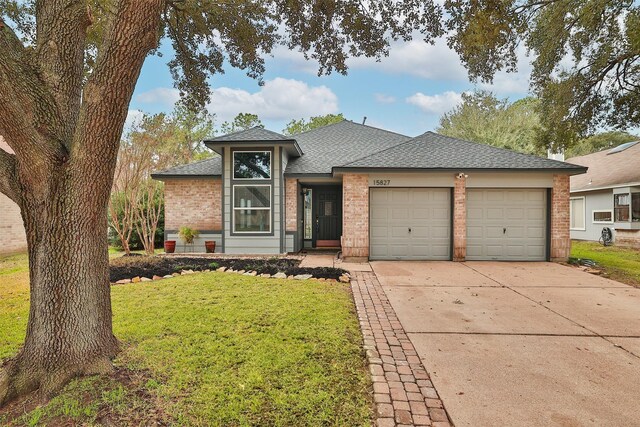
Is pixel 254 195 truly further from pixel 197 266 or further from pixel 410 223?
pixel 410 223

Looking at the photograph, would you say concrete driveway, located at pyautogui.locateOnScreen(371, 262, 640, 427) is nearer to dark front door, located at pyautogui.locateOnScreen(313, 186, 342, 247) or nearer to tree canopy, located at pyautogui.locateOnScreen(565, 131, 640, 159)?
dark front door, located at pyautogui.locateOnScreen(313, 186, 342, 247)

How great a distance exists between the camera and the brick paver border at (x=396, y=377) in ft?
8.26

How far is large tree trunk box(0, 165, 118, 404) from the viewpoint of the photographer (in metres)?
2.84

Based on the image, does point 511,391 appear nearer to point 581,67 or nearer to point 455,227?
point 455,227

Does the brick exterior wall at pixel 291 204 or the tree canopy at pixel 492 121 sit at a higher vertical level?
the tree canopy at pixel 492 121

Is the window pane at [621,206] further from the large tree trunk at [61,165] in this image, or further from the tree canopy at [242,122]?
the tree canopy at [242,122]

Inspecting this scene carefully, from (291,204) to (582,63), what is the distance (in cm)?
1057

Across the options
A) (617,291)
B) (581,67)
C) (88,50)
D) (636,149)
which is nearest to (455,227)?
(617,291)

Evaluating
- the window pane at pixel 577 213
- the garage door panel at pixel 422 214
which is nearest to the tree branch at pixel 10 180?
the garage door panel at pixel 422 214

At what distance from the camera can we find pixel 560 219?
942 cm

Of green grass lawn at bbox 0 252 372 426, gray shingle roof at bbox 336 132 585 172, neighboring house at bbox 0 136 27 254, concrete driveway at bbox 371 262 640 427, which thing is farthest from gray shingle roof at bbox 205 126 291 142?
neighboring house at bbox 0 136 27 254

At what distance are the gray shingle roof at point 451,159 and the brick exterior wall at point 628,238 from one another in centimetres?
726

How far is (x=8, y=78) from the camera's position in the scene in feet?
8.73

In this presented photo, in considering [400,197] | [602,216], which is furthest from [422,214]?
[602,216]
